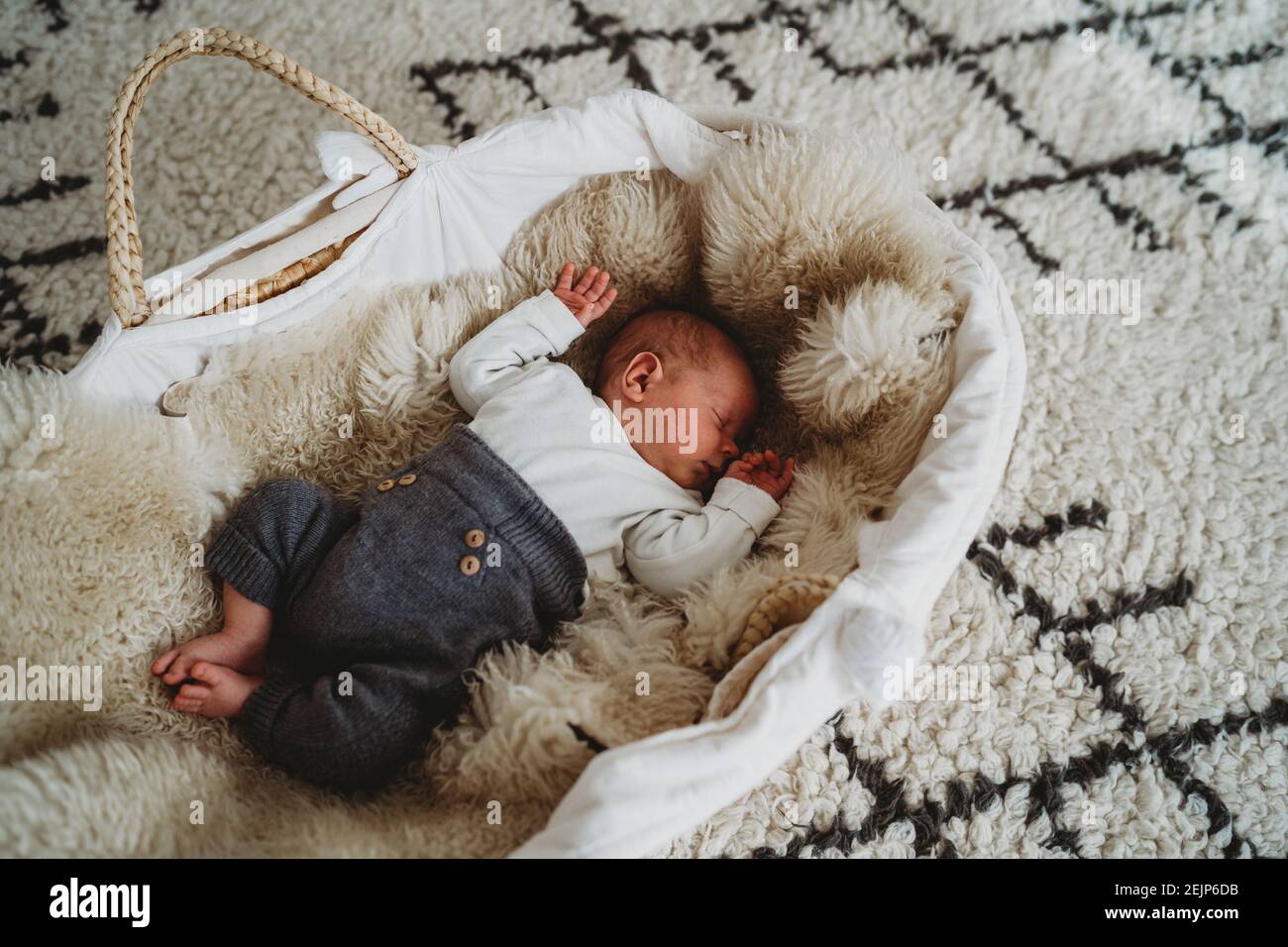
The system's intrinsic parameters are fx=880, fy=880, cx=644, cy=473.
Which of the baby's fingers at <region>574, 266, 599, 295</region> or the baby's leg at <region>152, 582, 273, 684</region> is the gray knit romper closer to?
the baby's leg at <region>152, 582, 273, 684</region>

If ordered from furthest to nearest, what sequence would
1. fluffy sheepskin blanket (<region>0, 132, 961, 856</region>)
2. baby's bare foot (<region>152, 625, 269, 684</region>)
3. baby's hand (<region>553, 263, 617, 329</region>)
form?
baby's hand (<region>553, 263, 617, 329</region>), baby's bare foot (<region>152, 625, 269, 684</region>), fluffy sheepskin blanket (<region>0, 132, 961, 856</region>)

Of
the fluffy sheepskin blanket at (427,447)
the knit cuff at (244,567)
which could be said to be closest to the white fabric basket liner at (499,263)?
the fluffy sheepskin blanket at (427,447)

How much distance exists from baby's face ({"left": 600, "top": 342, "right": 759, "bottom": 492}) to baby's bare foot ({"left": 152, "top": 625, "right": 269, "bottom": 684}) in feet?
1.56

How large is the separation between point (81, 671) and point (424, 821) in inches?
14.5

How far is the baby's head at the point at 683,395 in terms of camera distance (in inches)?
41.3

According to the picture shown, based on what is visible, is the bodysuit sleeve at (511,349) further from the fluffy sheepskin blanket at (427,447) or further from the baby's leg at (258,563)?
the baby's leg at (258,563)

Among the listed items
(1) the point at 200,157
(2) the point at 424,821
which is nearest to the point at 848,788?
(2) the point at 424,821

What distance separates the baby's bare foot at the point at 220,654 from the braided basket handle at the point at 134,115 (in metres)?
0.34

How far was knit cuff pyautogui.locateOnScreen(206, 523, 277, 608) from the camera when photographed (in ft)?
3.02

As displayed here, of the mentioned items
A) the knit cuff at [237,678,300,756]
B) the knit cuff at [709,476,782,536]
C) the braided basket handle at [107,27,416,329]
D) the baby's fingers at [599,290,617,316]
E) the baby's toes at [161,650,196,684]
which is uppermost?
the braided basket handle at [107,27,416,329]

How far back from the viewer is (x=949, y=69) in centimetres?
149

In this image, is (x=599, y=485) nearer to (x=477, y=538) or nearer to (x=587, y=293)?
(x=477, y=538)

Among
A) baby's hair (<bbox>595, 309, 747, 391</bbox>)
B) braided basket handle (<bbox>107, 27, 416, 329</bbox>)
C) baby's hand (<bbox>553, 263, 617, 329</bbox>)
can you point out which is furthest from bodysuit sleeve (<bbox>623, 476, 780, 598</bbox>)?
braided basket handle (<bbox>107, 27, 416, 329</bbox>)

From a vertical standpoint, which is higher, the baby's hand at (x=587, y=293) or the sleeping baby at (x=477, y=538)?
the baby's hand at (x=587, y=293)
